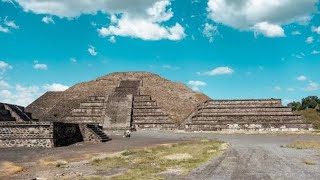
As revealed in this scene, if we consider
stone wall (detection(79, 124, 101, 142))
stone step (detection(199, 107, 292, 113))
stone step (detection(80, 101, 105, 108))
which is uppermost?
stone step (detection(80, 101, 105, 108))

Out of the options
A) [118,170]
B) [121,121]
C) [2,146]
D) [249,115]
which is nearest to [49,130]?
[2,146]

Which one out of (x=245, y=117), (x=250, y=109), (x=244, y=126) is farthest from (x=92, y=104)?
(x=250, y=109)

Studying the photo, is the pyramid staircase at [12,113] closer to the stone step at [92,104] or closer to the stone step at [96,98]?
the stone step at [92,104]

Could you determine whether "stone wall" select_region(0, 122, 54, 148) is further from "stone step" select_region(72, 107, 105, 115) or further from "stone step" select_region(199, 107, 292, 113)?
"stone step" select_region(199, 107, 292, 113)

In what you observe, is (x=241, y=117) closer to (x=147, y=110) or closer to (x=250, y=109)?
(x=250, y=109)

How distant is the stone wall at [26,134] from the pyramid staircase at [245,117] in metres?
28.9

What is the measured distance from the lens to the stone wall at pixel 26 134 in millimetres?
27203

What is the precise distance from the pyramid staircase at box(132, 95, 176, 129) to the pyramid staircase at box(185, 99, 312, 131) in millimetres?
3235

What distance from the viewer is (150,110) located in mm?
59281

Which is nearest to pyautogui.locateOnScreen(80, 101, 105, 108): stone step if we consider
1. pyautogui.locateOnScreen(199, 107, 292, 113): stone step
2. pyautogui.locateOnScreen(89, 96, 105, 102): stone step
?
pyautogui.locateOnScreen(89, 96, 105, 102): stone step

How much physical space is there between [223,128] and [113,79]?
29339 millimetres

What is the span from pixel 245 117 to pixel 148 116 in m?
13.2

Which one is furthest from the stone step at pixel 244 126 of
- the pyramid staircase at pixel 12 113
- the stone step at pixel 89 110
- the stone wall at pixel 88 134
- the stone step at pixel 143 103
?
the stone wall at pixel 88 134

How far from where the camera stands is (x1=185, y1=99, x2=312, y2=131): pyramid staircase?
53781 mm
